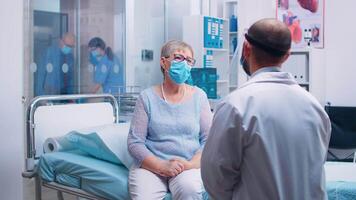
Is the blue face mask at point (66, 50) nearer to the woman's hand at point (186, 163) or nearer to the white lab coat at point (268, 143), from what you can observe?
the woman's hand at point (186, 163)

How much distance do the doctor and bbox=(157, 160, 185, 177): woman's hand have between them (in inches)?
35.4

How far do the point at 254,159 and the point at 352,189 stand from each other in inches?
36.8

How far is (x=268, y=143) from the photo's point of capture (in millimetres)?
1461

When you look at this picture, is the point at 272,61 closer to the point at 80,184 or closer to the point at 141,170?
the point at 141,170

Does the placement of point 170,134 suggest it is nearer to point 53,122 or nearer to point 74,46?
point 53,122

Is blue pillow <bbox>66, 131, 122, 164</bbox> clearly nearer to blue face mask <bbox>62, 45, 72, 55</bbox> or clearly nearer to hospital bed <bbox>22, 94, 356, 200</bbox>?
hospital bed <bbox>22, 94, 356, 200</bbox>

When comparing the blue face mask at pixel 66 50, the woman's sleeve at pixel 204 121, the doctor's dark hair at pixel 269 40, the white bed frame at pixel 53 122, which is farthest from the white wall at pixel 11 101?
the blue face mask at pixel 66 50

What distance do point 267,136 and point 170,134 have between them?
4.02ft

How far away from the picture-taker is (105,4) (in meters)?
6.17

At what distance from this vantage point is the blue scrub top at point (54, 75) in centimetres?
525

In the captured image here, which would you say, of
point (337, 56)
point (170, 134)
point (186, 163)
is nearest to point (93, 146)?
point (170, 134)

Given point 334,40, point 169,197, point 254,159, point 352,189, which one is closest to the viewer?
point 254,159

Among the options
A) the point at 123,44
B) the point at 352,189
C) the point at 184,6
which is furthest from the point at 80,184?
the point at 184,6

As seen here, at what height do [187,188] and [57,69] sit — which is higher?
[57,69]
